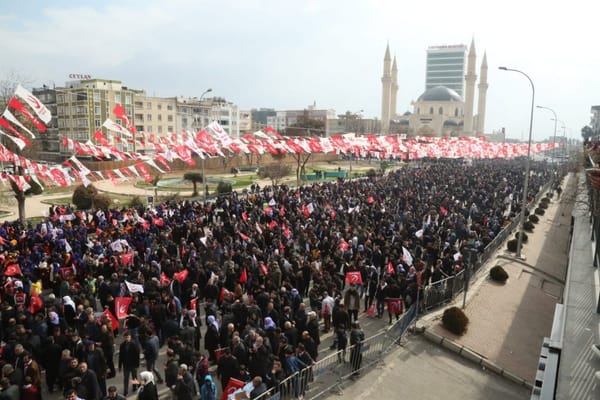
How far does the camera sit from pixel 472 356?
11789 millimetres

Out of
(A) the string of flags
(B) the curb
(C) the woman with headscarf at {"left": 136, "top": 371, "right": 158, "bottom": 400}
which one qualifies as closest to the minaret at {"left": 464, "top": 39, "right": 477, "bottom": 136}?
(A) the string of flags

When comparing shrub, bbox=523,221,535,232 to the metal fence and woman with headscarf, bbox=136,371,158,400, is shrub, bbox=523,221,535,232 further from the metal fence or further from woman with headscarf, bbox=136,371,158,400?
woman with headscarf, bbox=136,371,158,400

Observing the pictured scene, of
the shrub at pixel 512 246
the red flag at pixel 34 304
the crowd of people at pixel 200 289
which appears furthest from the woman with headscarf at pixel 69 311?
the shrub at pixel 512 246

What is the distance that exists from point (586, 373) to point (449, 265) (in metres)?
5.69

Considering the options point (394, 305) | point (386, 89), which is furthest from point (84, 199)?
point (386, 89)

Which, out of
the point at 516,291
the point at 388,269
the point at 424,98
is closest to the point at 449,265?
the point at 388,269

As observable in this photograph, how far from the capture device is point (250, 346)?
28.5 ft

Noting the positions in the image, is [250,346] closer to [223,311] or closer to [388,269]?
[223,311]

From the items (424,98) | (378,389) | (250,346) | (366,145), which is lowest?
(378,389)

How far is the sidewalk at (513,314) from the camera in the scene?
39.4 ft

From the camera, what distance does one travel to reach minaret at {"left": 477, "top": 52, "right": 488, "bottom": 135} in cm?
13225

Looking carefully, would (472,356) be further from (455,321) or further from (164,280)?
(164,280)

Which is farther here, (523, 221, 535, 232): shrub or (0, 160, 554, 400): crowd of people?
(523, 221, 535, 232): shrub

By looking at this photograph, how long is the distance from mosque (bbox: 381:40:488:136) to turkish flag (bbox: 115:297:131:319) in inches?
4390
